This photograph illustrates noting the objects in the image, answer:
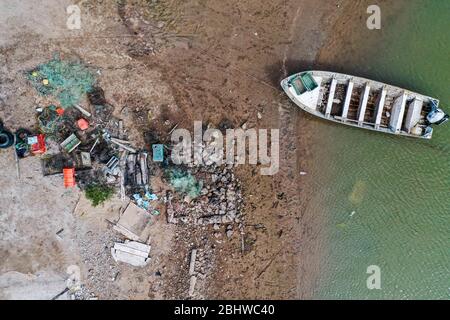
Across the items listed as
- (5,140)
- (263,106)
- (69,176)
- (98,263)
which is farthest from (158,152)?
(5,140)

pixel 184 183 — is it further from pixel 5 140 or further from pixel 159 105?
pixel 5 140

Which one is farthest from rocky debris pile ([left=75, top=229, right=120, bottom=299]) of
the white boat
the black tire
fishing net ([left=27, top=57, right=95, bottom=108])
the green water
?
the white boat

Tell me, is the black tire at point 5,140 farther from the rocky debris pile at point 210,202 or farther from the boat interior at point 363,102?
the boat interior at point 363,102

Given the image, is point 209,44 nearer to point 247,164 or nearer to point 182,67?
point 182,67

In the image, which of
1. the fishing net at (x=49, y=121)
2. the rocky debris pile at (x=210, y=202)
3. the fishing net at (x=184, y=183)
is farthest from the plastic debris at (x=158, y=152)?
the fishing net at (x=49, y=121)
